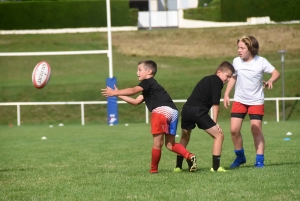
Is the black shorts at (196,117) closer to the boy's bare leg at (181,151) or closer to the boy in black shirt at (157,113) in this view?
the boy in black shirt at (157,113)

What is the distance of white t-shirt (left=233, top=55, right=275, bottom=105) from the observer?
8000mm

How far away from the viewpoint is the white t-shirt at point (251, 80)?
8.00 m

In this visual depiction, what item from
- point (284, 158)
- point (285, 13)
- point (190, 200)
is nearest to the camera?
point (190, 200)

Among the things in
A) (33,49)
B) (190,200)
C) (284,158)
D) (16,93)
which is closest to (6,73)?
(33,49)

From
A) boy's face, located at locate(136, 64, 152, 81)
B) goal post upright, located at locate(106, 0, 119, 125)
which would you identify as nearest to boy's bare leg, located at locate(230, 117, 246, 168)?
boy's face, located at locate(136, 64, 152, 81)

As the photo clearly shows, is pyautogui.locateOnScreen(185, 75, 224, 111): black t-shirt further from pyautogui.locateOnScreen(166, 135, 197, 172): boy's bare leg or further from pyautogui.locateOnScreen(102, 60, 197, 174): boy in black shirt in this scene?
pyautogui.locateOnScreen(166, 135, 197, 172): boy's bare leg

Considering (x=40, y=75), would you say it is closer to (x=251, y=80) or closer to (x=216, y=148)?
(x=251, y=80)

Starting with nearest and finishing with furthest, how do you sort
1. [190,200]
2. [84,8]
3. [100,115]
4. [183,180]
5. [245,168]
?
[190,200] < [183,180] < [245,168] < [100,115] < [84,8]

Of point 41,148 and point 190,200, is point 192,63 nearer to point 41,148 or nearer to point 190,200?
point 41,148

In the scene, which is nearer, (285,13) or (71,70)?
(285,13)

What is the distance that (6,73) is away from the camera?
33000 millimetres

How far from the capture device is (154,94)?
25.2 ft

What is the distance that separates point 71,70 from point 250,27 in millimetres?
8938

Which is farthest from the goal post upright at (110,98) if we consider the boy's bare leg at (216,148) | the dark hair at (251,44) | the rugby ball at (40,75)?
the boy's bare leg at (216,148)
